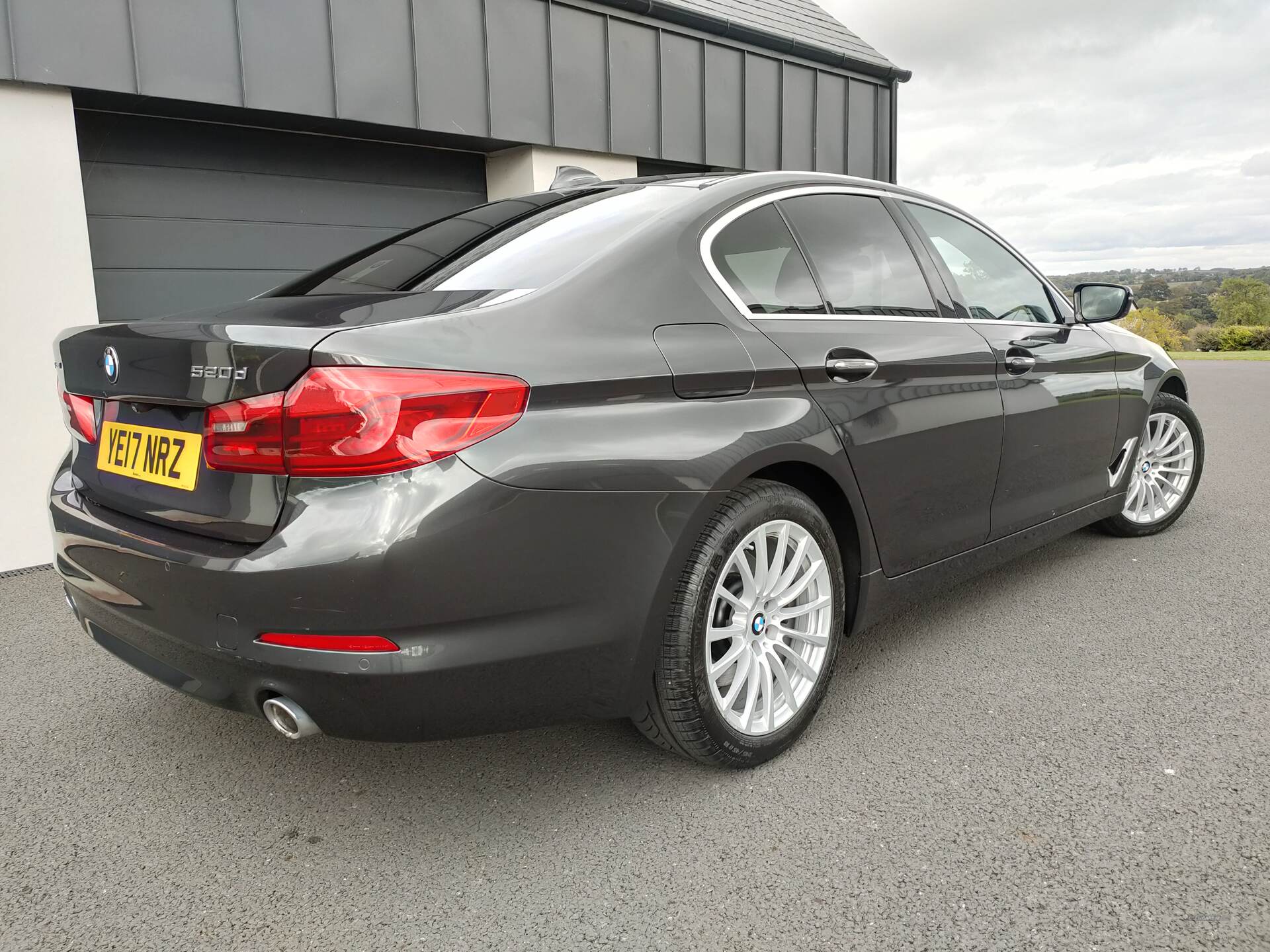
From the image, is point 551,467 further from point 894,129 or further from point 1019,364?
point 894,129

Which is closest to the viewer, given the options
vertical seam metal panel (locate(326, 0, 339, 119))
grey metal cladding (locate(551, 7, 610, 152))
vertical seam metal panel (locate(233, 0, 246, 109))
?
vertical seam metal panel (locate(233, 0, 246, 109))

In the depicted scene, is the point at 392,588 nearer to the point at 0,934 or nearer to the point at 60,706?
the point at 0,934

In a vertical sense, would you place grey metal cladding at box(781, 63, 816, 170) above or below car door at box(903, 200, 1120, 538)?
above

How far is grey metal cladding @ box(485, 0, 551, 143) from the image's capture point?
614 centimetres

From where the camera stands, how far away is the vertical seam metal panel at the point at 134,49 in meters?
4.62

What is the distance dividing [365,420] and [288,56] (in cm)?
443

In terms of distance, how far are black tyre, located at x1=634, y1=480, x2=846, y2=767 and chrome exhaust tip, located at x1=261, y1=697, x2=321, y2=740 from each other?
77 cm

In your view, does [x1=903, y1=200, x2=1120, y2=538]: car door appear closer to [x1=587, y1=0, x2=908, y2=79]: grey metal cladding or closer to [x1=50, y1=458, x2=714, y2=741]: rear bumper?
[x1=50, y1=458, x2=714, y2=741]: rear bumper

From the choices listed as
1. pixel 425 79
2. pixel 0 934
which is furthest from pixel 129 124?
pixel 0 934

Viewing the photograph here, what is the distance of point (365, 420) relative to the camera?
1.71 meters

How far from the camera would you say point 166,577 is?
191cm

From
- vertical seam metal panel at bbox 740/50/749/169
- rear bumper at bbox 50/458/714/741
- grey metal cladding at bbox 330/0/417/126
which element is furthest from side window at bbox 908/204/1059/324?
vertical seam metal panel at bbox 740/50/749/169

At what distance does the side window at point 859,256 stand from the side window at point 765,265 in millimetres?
68

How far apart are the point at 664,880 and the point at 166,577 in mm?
1227
